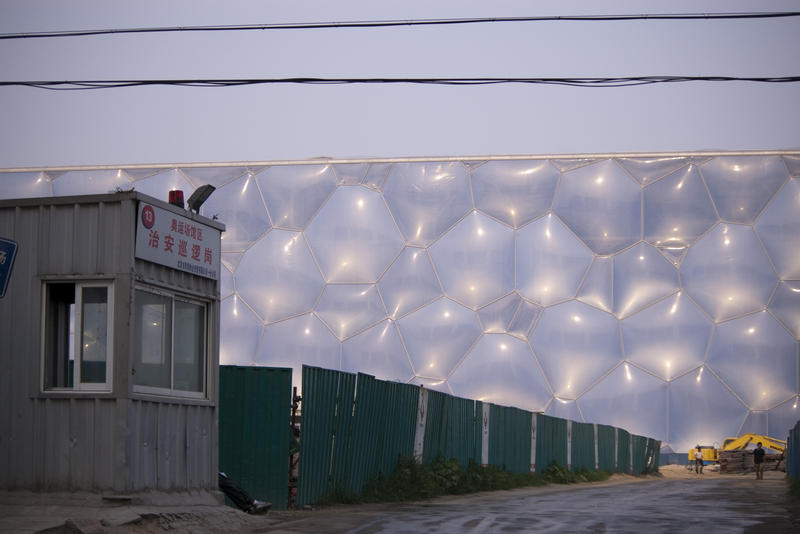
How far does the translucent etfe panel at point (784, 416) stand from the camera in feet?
119

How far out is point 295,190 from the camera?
1576 inches

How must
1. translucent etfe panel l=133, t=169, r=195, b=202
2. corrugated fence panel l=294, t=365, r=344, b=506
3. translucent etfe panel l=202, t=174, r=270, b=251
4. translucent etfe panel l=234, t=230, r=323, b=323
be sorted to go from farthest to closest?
translucent etfe panel l=133, t=169, r=195, b=202 < translucent etfe panel l=202, t=174, r=270, b=251 < translucent etfe panel l=234, t=230, r=323, b=323 < corrugated fence panel l=294, t=365, r=344, b=506

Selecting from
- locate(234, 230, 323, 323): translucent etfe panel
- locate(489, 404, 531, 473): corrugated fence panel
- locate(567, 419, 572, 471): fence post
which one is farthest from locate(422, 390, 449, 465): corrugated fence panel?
locate(234, 230, 323, 323): translucent etfe panel

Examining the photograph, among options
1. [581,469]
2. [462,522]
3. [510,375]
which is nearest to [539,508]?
[462,522]

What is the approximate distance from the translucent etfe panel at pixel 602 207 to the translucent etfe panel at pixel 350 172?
Answer: 7136 millimetres

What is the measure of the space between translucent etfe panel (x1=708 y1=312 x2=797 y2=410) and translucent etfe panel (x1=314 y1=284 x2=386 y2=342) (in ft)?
38.6

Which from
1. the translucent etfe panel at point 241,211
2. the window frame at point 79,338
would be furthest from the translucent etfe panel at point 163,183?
the window frame at point 79,338

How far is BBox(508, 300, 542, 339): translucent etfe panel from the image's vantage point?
37.6 m

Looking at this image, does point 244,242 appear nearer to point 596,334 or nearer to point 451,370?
point 451,370

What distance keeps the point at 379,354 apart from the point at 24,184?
16.2 meters

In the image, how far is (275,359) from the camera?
38.8m

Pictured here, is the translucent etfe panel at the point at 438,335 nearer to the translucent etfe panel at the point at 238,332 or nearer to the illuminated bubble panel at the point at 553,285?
the illuminated bubble panel at the point at 553,285

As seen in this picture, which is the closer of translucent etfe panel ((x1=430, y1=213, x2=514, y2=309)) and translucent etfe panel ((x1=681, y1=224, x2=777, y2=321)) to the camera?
translucent etfe panel ((x1=681, y1=224, x2=777, y2=321))

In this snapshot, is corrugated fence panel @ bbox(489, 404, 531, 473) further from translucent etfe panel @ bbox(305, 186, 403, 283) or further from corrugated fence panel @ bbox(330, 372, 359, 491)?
translucent etfe panel @ bbox(305, 186, 403, 283)
